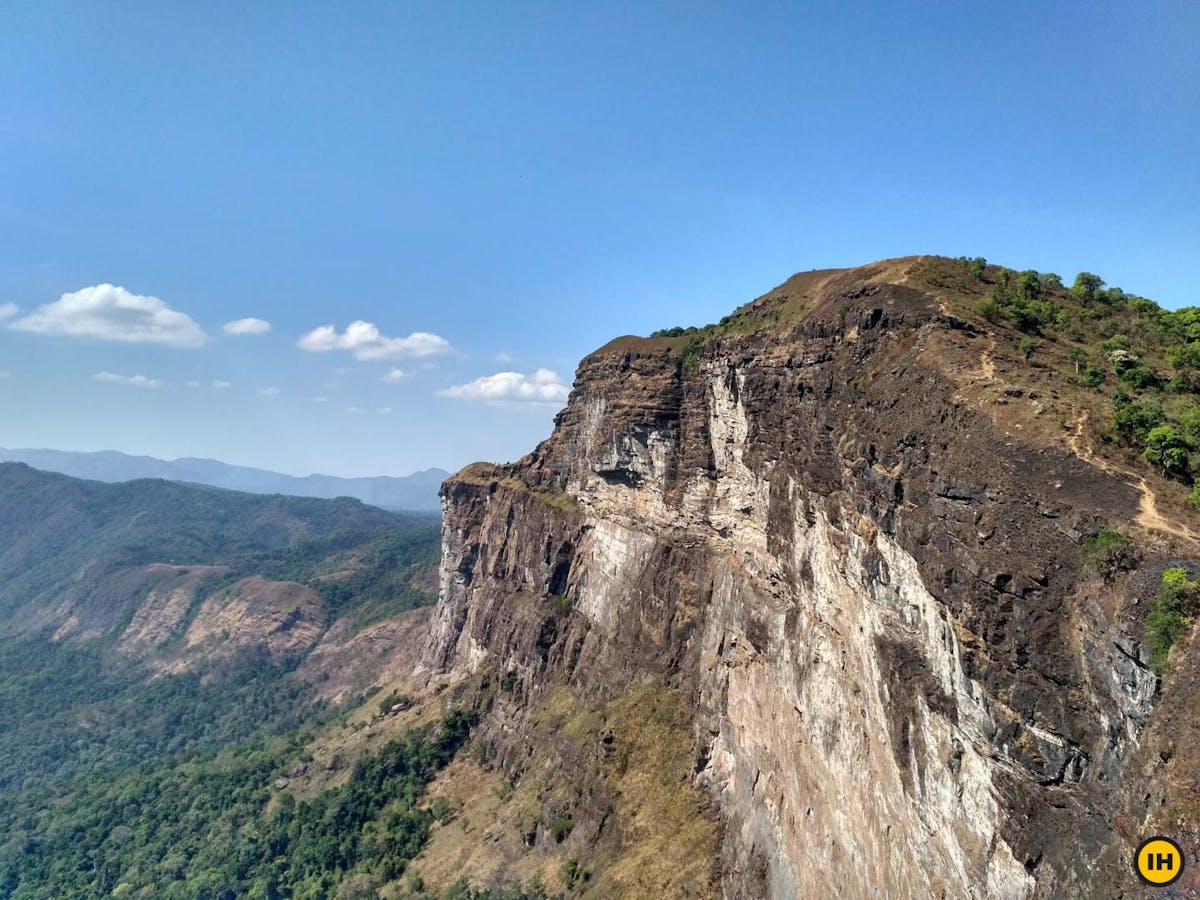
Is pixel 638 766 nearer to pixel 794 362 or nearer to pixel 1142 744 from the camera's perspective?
pixel 794 362

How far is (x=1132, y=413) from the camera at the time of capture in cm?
2442

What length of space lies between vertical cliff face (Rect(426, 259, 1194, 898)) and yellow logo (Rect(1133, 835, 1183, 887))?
0.71 m

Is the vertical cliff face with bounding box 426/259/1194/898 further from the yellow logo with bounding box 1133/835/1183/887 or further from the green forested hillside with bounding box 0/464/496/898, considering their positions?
the green forested hillside with bounding box 0/464/496/898

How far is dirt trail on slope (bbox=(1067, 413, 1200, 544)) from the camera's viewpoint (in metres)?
19.9

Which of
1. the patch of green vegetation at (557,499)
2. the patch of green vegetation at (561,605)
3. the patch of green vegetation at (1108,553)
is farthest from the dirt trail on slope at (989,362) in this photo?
the patch of green vegetation at (561,605)

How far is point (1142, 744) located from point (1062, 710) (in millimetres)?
2810

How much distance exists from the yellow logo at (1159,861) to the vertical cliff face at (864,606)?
71cm

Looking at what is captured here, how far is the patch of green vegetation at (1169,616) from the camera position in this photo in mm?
17250

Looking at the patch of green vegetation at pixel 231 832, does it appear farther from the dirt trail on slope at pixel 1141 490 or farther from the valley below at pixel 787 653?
the dirt trail on slope at pixel 1141 490

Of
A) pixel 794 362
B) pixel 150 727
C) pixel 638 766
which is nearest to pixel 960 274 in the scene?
pixel 794 362

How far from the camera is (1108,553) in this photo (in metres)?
20.0

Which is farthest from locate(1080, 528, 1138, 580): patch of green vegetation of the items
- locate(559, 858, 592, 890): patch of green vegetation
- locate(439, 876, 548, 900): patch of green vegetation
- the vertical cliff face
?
locate(439, 876, 548, 900): patch of green vegetation

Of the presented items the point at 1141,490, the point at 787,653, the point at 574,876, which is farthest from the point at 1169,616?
the point at 574,876

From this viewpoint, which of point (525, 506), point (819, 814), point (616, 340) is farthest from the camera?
point (525, 506)
